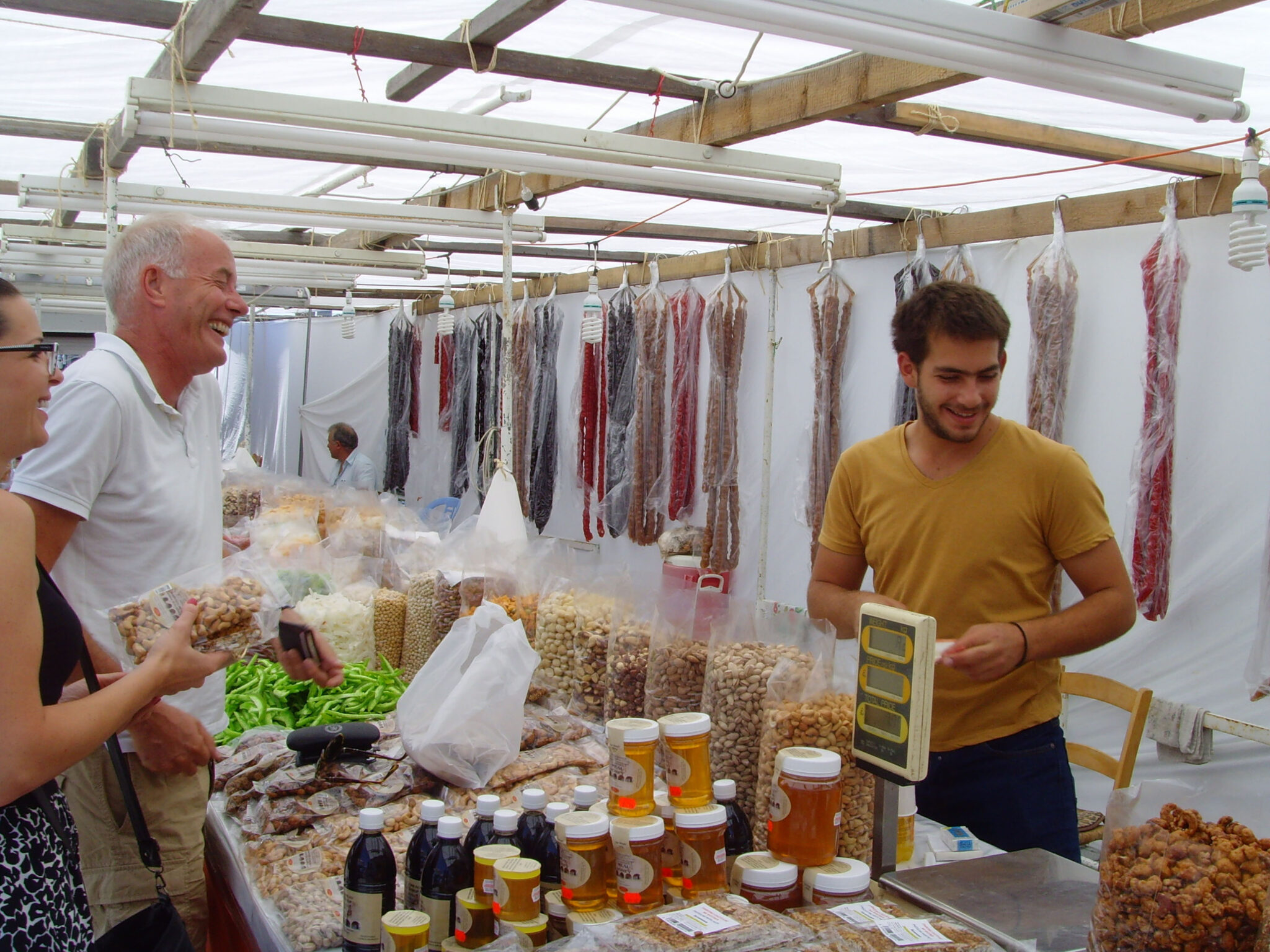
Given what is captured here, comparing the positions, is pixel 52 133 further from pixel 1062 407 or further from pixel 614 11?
pixel 1062 407

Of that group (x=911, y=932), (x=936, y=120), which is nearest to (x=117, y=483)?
(x=911, y=932)

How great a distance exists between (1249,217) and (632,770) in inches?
101

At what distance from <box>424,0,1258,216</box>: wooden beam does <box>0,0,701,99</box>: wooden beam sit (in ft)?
1.10

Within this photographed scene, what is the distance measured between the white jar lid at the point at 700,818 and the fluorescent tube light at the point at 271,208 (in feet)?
9.39

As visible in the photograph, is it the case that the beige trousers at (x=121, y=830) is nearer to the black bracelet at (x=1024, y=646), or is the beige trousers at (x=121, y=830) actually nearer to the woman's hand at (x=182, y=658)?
the woman's hand at (x=182, y=658)

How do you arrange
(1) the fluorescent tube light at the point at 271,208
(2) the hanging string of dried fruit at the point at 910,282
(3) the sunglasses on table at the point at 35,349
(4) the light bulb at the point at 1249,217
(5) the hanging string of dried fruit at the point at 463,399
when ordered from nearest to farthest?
(3) the sunglasses on table at the point at 35,349 < (4) the light bulb at the point at 1249,217 < (1) the fluorescent tube light at the point at 271,208 < (2) the hanging string of dried fruit at the point at 910,282 < (5) the hanging string of dried fruit at the point at 463,399

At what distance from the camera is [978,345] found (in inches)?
84.2

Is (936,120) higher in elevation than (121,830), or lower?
higher

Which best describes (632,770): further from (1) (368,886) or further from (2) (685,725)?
(1) (368,886)

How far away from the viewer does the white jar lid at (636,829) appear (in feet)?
4.66

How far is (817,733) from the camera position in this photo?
1688 millimetres

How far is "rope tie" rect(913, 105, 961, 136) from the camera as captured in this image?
3078 mm

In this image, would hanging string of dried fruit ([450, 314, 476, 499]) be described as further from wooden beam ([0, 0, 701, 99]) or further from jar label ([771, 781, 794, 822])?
jar label ([771, 781, 794, 822])

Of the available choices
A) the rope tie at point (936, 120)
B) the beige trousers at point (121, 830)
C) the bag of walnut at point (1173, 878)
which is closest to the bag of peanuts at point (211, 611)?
the beige trousers at point (121, 830)
